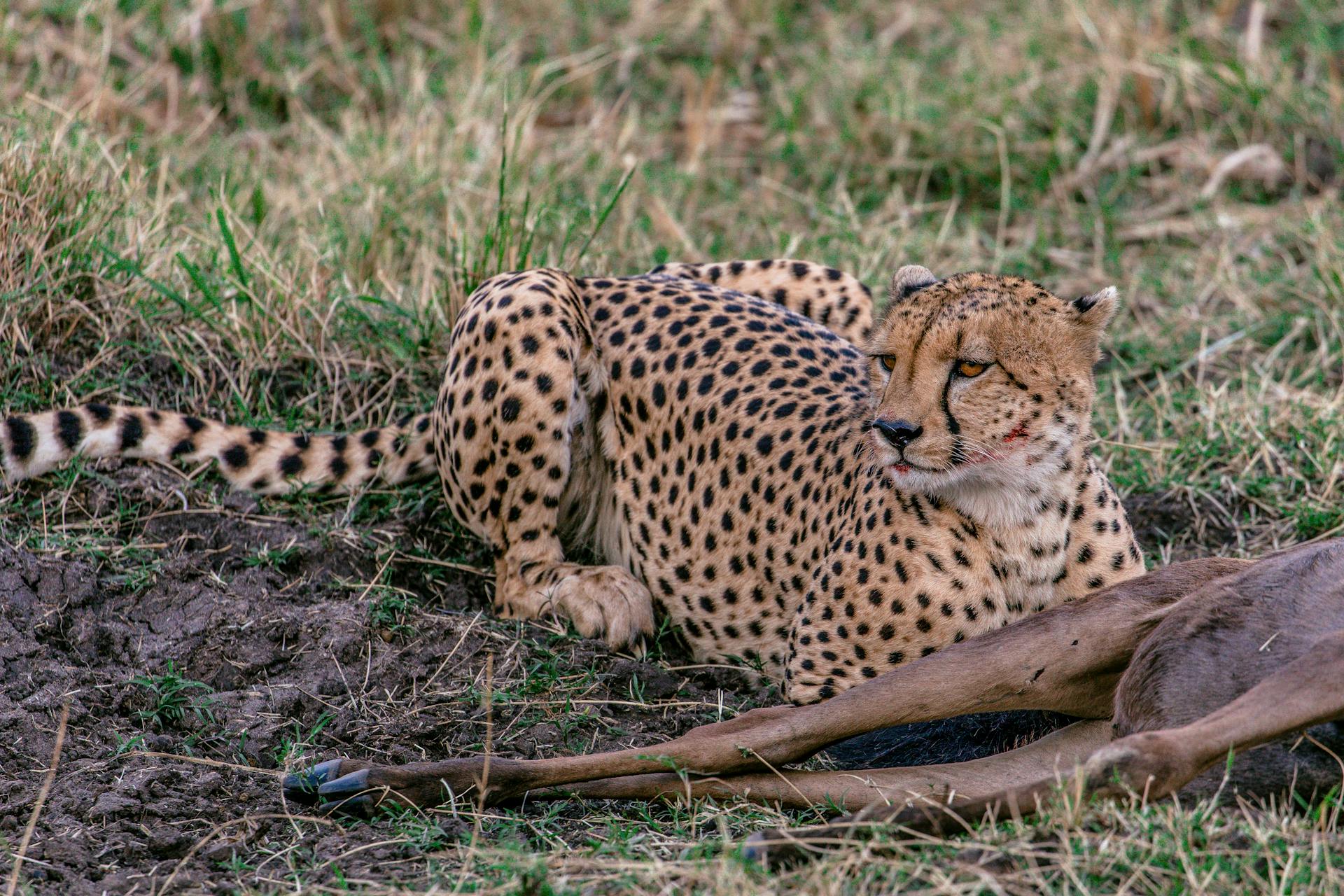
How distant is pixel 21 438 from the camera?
4156 mm

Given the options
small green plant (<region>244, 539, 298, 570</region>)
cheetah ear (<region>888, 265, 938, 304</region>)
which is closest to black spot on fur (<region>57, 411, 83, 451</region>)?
small green plant (<region>244, 539, 298, 570</region>)

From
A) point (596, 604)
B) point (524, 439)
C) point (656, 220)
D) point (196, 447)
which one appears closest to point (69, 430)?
point (196, 447)

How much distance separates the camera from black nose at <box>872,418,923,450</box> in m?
3.16

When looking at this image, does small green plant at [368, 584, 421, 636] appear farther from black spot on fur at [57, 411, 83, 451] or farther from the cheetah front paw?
black spot on fur at [57, 411, 83, 451]

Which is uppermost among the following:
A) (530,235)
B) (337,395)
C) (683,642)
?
(530,235)

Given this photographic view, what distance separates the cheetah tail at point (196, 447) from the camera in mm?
4191

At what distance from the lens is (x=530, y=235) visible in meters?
4.89

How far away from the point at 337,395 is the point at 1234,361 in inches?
114

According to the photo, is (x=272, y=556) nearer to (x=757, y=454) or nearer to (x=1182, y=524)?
(x=757, y=454)

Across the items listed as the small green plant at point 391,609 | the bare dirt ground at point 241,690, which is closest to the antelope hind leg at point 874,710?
the bare dirt ground at point 241,690

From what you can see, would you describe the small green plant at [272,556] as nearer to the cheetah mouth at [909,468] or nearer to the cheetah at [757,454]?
the cheetah at [757,454]

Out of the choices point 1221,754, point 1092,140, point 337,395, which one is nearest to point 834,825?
point 1221,754

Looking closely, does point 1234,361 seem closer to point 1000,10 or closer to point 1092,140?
point 1092,140

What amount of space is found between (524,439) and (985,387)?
1397mm
